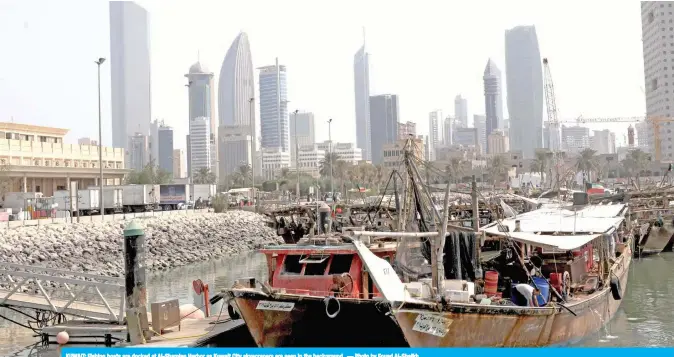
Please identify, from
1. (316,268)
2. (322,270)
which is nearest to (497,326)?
(322,270)

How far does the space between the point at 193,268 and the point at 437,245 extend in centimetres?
3025

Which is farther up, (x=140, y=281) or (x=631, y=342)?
(x=140, y=281)

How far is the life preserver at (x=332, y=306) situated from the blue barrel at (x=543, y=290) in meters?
5.22

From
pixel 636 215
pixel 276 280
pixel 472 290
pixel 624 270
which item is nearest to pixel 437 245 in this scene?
pixel 472 290

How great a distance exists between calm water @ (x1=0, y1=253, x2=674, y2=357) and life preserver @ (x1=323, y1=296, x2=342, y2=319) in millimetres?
7866

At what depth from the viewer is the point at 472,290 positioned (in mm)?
17281

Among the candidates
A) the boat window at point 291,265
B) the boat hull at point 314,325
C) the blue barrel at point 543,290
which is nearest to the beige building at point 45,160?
the boat window at point 291,265

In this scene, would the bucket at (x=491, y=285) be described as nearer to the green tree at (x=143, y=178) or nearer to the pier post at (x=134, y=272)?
the pier post at (x=134, y=272)

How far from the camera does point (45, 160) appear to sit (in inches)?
2997

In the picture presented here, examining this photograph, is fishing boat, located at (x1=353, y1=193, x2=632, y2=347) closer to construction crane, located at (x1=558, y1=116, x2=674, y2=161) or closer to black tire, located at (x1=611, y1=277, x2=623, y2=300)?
black tire, located at (x1=611, y1=277, x2=623, y2=300)

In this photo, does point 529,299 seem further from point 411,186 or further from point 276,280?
point 276,280

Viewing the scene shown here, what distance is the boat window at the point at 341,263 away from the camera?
18.0 metres

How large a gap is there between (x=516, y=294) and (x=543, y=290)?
3.95ft

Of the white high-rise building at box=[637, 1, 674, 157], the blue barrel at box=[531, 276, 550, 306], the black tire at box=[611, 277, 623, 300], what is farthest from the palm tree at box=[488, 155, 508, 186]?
the blue barrel at box=[531, 276, 550, 306]
